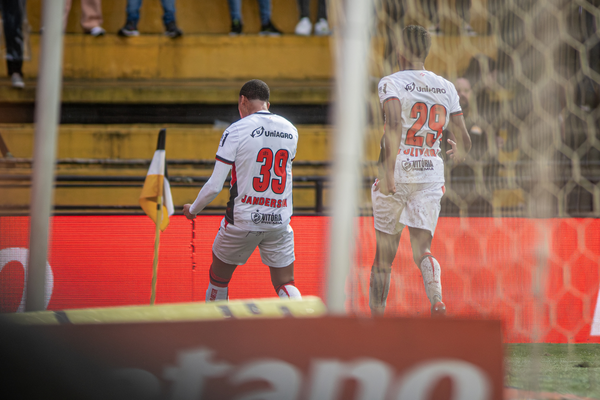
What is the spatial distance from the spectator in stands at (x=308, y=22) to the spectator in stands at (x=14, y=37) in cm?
420

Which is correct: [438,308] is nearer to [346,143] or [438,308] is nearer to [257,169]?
[257,169]

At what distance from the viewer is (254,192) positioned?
143 inches

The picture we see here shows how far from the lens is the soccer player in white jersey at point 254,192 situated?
3600 mm

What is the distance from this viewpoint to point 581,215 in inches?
172

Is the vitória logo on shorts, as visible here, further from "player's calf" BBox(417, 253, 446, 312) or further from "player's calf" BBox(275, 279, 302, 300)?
"player's calf" BBox(417, 253, 446, 312)

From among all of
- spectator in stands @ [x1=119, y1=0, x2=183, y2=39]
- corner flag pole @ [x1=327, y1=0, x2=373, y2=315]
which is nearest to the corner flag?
corner flag pole @ [x1=327, y1=0, x2=373, y2=315]

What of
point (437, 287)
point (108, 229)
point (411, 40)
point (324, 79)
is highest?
point (324, 79)

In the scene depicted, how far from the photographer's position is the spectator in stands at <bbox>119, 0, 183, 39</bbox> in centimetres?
909

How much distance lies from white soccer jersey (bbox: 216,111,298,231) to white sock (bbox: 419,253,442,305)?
3.30 ft

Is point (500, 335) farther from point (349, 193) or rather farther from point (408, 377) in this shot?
point (349, 193)

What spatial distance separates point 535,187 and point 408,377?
691 mm

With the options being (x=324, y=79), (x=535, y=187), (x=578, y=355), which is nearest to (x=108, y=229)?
(x=578, y=355)

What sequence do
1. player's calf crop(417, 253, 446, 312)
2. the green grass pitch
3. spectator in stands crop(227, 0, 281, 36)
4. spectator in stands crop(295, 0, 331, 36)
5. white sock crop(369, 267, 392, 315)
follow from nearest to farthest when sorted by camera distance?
white sock crop(369, 267, 392, 315) < the green grass pitch < player's calf crop(417, 253, 446, 312) < spectator in stands crop(295, 0, 331, 36) < spectator in stands crop(227, 0, 281, 36)

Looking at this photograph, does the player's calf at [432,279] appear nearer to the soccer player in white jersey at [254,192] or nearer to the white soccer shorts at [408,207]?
the white soccer shorts at [408,207]
